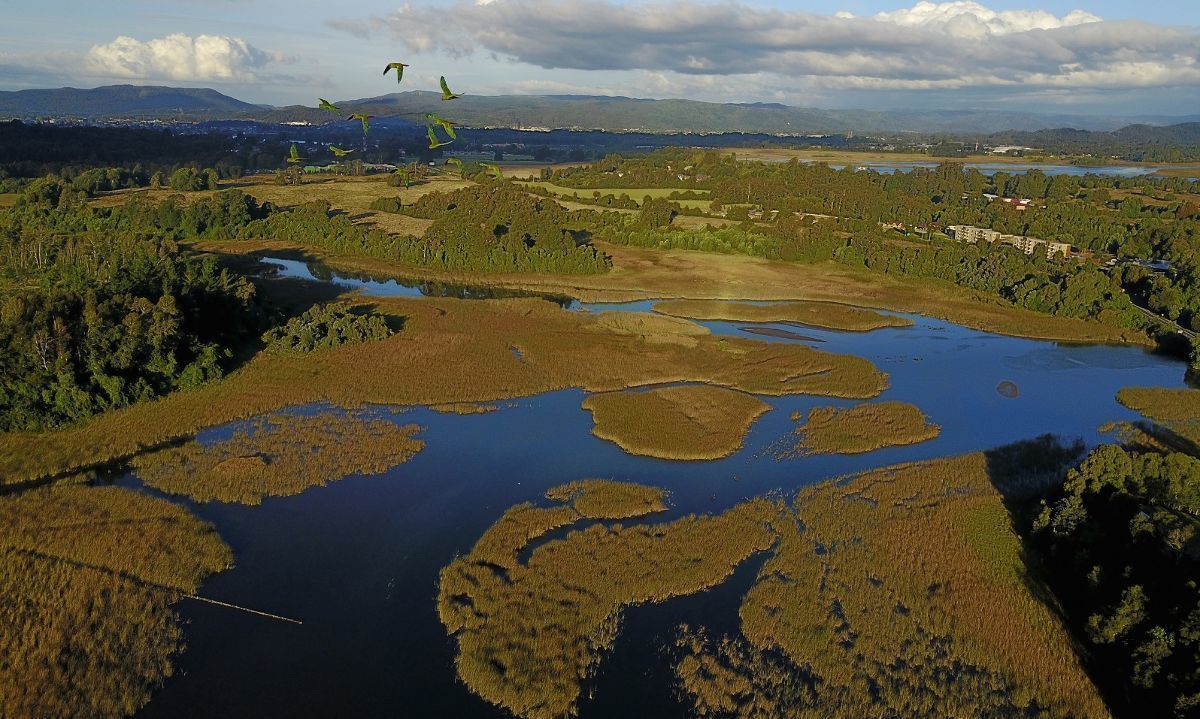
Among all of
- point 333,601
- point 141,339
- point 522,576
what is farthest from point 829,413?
point 141,339

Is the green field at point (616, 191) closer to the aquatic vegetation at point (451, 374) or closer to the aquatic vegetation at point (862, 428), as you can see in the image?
the aquatic vegetation at point (451, 374)

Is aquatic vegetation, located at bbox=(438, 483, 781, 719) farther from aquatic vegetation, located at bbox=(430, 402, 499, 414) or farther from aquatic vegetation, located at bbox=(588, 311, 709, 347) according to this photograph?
aquatic vegetation, located at bbox=(588, 311, 709, 347)

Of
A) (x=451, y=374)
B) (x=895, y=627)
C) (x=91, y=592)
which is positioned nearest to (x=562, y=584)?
(x=895, y=627)

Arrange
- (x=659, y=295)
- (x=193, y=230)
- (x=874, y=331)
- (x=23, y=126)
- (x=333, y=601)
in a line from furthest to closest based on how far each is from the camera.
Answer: (x=23, y=126), (x=193, y=230), (x=659, y=295), (x=874, y=331), (x=333, y=601)

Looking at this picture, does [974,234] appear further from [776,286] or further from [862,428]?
[862,428]

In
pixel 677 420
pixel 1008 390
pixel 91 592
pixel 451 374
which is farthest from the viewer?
pixel 1008 390

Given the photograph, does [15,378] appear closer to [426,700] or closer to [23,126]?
[426,700]
